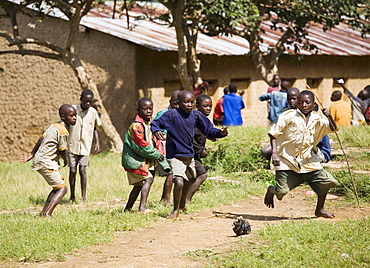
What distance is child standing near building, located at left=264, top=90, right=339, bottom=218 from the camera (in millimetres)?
6043

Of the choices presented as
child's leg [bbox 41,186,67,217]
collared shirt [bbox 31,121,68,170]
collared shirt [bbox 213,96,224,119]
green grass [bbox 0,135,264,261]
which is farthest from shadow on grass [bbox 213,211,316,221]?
collared shirt [bbox 213,96,224,119]

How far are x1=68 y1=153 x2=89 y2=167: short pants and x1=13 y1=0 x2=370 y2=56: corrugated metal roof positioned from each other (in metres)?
4.97

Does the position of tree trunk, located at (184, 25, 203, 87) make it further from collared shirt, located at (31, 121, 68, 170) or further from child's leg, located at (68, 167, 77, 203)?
collared shirt, located at (31, 121, 68, 170)

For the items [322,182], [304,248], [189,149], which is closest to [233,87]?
[189,149]

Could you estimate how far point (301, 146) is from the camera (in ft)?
20.0

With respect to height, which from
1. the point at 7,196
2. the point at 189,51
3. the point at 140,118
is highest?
the point at 189,51

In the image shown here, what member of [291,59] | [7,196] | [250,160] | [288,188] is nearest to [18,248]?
[288,188]

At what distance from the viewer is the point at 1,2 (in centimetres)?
1248

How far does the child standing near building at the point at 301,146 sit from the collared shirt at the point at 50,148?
2.46 metres

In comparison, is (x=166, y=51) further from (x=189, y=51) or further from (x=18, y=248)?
(x=18, y=248)

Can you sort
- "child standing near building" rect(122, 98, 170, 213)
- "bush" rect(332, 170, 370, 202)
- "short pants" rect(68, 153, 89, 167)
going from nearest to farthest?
"child standing near building" rect(122, 98, 170, 213) < "bush" rect(332, 170, 370, 202) < "short pants" rect(68, 153, 89, 167)

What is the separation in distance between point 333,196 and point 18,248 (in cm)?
403

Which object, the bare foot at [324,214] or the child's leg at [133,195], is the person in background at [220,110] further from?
the bare foot at [324,214]

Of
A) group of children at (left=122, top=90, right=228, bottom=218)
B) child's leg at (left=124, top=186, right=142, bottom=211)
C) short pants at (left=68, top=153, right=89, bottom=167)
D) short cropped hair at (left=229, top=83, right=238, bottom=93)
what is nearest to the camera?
group of children at (left=122, top=90, right=228, bottom=218)
